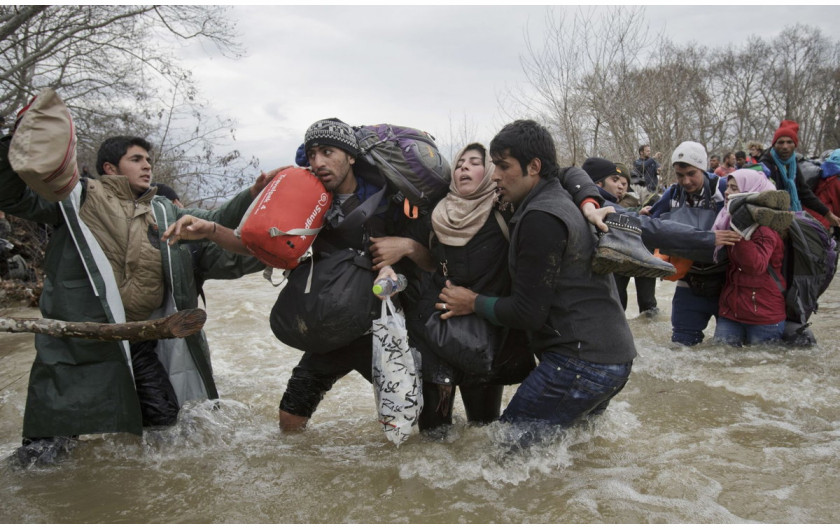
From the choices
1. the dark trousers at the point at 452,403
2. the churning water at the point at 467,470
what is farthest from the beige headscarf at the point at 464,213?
the churning water at the point at 467,470

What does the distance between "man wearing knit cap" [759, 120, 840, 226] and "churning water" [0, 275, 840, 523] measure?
9.90 feet

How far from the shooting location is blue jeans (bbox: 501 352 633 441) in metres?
2.68

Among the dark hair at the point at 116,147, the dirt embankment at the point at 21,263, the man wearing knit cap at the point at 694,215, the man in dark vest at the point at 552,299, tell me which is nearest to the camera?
the man in dark vest at the point at 552,299

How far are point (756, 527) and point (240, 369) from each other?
4.80 metres

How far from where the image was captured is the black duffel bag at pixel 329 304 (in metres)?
2.93

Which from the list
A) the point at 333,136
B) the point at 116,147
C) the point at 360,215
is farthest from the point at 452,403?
the point at 116,147

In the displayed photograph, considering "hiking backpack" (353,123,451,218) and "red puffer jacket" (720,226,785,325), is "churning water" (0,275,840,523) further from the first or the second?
"hiking backpack" (353,123,451,218)

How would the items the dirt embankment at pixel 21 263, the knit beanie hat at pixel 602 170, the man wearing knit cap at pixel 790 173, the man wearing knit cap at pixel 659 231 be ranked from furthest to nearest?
the dirt embankment at pixel 21 263 → the man wearing knit cap at pixel 790 173 → the knit beanie hat at pixel 602 170 → the man wearing knit cap at pixel 659 231

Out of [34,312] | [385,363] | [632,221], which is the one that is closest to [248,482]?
[385,363]

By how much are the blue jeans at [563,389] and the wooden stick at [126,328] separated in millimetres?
1587

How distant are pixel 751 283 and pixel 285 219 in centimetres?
398

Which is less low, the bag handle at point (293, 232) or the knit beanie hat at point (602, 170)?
the knit beanie hat at point (602, 170)

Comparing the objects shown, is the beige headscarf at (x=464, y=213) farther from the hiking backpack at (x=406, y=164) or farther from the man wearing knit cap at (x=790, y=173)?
the man wearing knit cap at (x=790, y=173)

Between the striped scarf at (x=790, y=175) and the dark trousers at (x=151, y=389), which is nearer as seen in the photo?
the dark trousers at (x=151, y=389)
